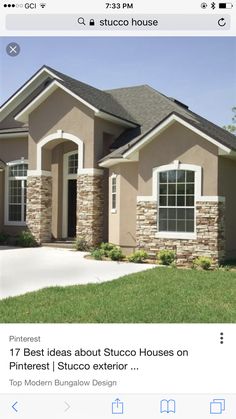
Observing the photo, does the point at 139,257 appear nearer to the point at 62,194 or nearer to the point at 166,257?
the point at 166,257

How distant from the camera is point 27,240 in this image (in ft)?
50.9

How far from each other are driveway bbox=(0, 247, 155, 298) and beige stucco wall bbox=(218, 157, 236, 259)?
302 centimetres

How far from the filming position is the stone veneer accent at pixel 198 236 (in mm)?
11594

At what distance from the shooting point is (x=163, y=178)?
486 inches

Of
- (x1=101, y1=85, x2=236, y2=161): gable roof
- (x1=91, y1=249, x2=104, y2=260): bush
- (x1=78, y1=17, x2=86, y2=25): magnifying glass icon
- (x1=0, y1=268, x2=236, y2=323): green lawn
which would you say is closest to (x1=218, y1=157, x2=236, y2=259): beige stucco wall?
(x1=101, y1=85, x2=236, y2=161): gable roof

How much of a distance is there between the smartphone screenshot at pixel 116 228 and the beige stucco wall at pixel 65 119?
0.05 metres

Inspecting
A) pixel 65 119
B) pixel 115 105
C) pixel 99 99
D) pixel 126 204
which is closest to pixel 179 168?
pixel 126 204

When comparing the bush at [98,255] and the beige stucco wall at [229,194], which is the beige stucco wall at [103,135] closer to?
the bush at [98,255]
